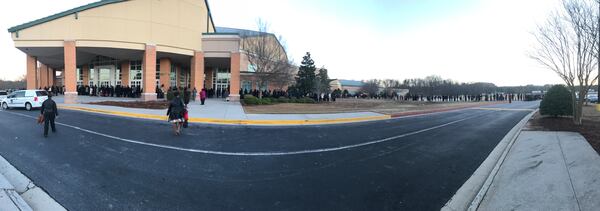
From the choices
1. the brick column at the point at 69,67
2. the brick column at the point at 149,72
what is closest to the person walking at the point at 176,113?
the brick column at the point at 149,72

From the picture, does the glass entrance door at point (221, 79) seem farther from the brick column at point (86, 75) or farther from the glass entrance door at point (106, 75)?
the brick column at point (86, 75)

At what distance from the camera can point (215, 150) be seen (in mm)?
7684

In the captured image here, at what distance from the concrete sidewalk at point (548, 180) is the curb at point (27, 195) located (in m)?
6.22

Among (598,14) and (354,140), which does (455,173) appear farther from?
(598,14)

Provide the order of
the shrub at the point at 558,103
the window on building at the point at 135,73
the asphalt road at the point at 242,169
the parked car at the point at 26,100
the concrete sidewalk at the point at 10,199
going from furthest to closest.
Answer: the window on building at the point at 135,73 < the parked car at the point at 26,100 < the shrub at the point at 558,103 < the asphalt road at the point at 242,169 < the concrete sidewalk at the point at 10,199

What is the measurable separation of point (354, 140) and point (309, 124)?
460cm

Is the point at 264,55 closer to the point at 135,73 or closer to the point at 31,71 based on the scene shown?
the point at 135,73

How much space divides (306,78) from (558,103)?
1101 inches

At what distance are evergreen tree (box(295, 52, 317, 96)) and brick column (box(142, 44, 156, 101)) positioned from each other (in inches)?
724

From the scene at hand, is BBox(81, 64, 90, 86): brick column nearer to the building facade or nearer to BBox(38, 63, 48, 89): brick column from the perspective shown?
the building facade

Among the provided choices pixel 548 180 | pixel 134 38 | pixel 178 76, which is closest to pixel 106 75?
pixel 178 76

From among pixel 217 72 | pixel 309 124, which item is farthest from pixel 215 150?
pixel 217 72

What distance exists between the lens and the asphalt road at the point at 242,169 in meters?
4.23

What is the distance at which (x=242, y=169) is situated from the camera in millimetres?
5891
